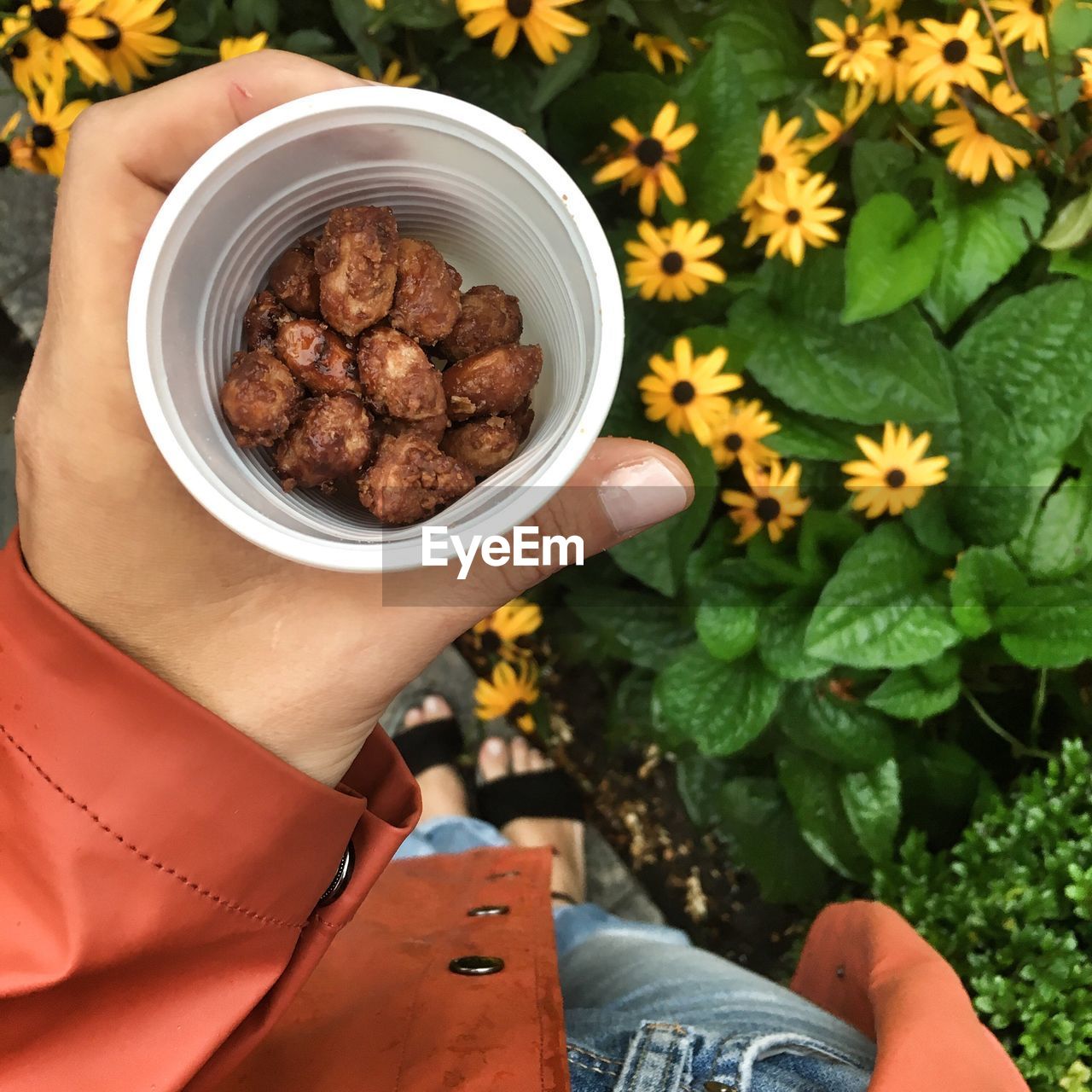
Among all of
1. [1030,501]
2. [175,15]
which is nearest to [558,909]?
[1030,501]

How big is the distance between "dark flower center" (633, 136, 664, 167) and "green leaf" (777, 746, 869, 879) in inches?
29.5

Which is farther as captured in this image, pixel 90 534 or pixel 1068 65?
pixel 1068 65

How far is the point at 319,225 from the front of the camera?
22.0 inches

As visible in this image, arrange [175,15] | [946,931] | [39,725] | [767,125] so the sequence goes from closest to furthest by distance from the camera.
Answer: [39,725] < [175,15] < [767,125] < [946,931]

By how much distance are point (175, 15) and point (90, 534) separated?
55 centimetres

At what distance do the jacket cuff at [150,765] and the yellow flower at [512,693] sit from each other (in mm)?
787

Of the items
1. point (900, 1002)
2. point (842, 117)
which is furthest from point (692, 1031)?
point (842, 117)

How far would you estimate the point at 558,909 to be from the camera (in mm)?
1329

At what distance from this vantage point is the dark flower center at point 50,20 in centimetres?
76

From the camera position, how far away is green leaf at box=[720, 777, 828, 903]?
128 cm

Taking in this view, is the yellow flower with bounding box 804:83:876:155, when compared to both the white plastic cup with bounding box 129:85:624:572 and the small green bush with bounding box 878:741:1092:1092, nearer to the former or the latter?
the white plastic cup with bounding box 129:85:624:572

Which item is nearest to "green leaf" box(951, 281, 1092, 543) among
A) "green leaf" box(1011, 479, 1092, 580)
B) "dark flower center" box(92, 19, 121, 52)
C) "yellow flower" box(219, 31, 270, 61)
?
"green leaf" box(1011, 479, 1092, 580)

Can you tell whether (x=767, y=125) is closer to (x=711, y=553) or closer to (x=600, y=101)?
(x=600, y=101)

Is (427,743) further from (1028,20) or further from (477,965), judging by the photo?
(1028,20)
